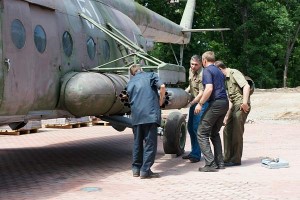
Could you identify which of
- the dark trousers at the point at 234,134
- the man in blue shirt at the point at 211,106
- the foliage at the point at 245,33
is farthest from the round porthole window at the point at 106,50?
the foliage at the point at 245,33

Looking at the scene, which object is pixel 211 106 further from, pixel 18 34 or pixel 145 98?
pixel 18 34

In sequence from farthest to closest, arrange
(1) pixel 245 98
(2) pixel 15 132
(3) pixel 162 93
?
(2) pixel 15 132 < (1) pixel 245 98 < (3) pixel 162 93

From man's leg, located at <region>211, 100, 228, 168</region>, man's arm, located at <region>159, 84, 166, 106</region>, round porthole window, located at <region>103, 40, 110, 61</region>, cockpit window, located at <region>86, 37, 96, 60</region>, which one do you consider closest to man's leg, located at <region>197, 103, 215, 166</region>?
man's leg, located at <region>211, 100, 228, 168</region>

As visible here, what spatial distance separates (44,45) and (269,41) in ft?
120

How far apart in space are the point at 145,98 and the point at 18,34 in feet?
7.22

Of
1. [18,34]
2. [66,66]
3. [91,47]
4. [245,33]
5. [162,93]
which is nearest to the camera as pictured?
[18,34]

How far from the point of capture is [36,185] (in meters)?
7.71

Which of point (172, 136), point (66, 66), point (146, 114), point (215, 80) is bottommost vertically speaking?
point (172, 136)

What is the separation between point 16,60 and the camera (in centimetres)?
716

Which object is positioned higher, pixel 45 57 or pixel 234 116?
pixel 45 57

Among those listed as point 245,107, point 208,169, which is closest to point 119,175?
point 208,169

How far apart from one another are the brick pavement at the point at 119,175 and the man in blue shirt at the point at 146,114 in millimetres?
352

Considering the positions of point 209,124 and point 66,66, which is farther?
point 209,124

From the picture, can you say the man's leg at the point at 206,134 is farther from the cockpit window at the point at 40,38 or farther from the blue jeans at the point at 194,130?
the cockpit window at the point at 40,38
